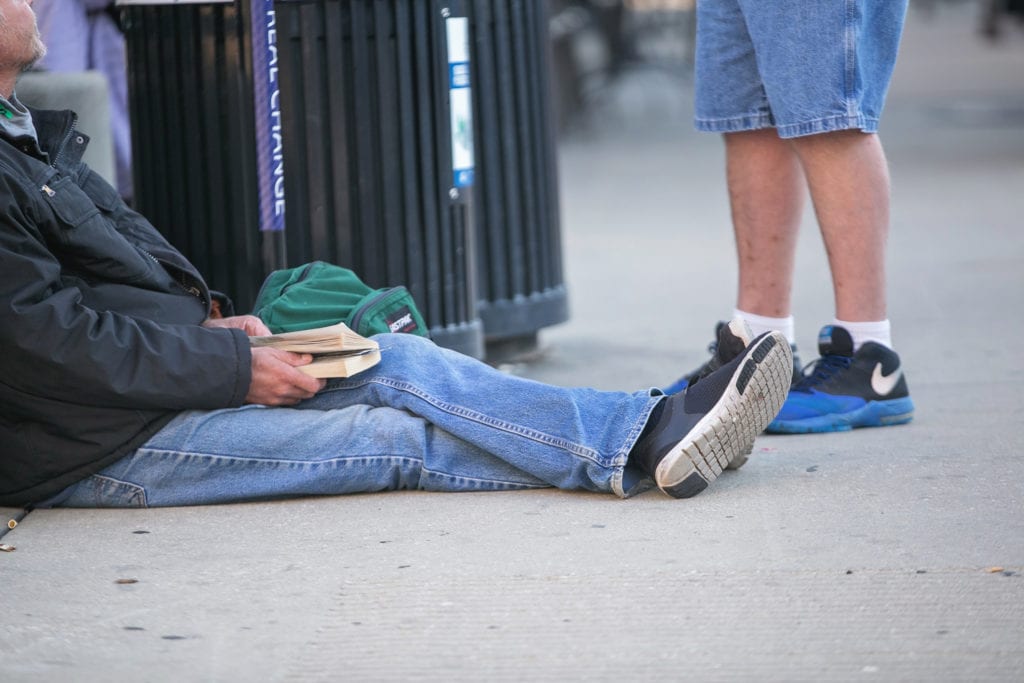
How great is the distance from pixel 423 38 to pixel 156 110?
0.71m

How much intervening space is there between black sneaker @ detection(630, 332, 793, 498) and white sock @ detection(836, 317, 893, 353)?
72 cm

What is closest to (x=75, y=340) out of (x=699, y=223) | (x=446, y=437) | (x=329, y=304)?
(x=329, y=304)

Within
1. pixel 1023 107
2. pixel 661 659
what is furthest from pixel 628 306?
pixel 1023 107

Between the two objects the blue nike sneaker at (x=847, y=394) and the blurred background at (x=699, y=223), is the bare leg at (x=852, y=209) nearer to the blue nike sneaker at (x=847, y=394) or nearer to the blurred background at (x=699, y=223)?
the blue nike sneaker at (x=847, y=394)

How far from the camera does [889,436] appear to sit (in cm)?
366

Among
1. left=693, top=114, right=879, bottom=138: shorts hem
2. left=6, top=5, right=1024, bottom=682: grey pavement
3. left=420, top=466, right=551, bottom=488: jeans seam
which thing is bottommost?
left=6, top=5, right=1024, bottom=682: grey pavement

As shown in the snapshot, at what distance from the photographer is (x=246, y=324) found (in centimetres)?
331

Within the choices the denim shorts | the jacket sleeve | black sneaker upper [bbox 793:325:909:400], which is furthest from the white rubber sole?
the jacket sleeve

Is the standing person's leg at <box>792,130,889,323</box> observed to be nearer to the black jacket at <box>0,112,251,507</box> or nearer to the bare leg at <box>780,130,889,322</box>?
the bare leg at <box>780,130,889,322</box>

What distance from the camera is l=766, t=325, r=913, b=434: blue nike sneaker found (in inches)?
146

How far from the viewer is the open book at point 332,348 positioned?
306 centimetres

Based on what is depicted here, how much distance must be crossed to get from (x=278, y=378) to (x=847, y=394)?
4.87 feet

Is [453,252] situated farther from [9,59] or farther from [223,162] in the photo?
[9,59]

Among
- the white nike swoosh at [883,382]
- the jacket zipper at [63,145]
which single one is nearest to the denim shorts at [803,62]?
the white nike swoosh at [883,382]
